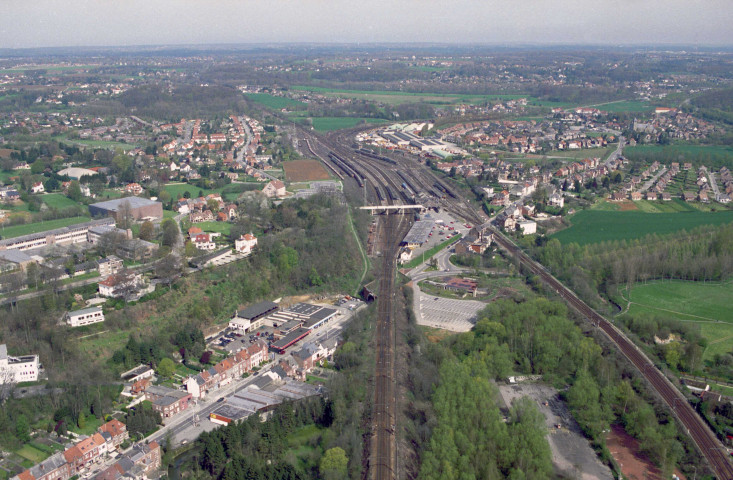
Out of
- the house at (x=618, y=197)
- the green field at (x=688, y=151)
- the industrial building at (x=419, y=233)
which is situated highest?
the green field at (x=688, y=151)

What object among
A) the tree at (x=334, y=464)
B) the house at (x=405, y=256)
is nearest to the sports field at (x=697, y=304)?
the house at (x=405, y=256)

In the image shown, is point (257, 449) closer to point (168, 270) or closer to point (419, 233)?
point (168, 270)

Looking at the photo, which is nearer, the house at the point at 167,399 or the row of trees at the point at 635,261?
the house at the point at 167,399

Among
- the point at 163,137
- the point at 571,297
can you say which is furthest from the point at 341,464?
the point at 163,137

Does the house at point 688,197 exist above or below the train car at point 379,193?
above

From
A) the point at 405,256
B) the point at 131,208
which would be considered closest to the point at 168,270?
the point at 131,208

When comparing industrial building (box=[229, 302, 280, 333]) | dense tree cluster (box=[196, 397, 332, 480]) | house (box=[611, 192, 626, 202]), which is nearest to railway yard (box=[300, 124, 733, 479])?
dense tree cluster (box=[196, 397, 332, 480])

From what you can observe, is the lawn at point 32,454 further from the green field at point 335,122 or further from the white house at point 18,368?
the green field at point 335,122
